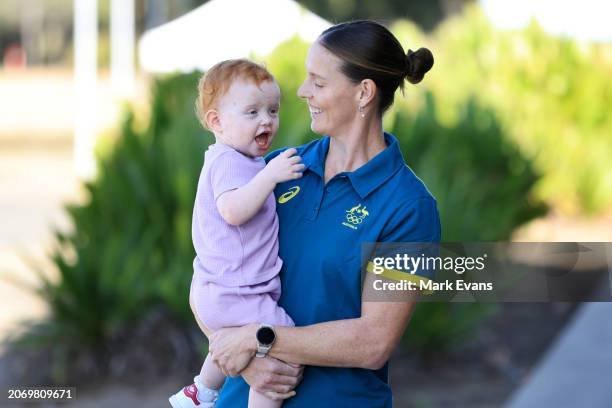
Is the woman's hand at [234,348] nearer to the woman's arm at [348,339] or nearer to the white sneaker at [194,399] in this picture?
the woman's arm at [348,339]

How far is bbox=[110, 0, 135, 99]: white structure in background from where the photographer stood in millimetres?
19542

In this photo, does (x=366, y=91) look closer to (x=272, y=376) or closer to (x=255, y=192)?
(x=255, y=192)

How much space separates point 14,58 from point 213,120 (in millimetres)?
52599

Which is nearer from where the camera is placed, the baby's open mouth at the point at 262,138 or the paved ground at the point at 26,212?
the baby's open mouth at the point at 262,138

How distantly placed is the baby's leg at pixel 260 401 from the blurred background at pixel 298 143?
258 centimetres

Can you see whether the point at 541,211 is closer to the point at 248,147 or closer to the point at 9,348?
the point at 9,348

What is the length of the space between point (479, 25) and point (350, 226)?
12333 millimetres

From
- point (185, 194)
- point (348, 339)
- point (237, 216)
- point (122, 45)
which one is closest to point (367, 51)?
point (237, 216)

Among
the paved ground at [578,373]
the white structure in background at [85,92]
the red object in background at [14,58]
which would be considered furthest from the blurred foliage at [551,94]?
the red object in background at [14,58]

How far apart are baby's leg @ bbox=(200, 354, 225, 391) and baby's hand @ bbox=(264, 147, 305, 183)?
1.85 feet

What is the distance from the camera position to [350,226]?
2639mm

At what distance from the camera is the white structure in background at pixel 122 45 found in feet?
64.1

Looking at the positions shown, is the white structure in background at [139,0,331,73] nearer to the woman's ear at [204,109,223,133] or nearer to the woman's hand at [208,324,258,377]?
the woman's ear at [204,109,223,133]

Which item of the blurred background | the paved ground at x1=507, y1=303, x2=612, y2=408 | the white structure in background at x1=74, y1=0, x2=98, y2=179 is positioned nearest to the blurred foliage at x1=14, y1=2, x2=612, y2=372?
the blurred background
